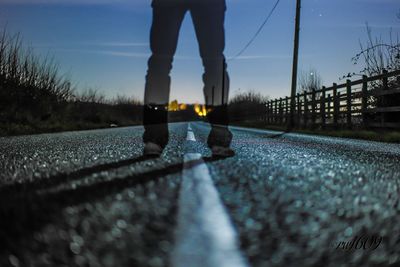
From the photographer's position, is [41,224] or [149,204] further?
[149,204]

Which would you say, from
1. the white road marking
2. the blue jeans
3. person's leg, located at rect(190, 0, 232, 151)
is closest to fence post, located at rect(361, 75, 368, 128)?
the blue jeans

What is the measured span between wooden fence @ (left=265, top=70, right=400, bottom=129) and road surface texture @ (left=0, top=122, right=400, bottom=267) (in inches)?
370

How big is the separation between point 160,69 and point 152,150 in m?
0.94

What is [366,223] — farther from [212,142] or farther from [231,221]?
[212,142]

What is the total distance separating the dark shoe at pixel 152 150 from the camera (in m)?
3.76

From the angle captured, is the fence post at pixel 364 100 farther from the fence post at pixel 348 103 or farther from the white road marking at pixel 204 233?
the white road marking at pixel 204 233

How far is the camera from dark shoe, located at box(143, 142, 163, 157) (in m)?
3.76

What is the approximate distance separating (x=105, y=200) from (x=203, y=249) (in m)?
0.68

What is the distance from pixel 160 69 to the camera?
14.4 ft

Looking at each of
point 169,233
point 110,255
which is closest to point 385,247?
point 169,233

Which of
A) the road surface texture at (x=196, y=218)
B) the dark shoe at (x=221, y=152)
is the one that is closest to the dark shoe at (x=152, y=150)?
the dark shoe at (x=221, y=152)

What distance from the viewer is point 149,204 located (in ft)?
5.41

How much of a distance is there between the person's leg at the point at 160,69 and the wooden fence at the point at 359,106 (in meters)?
7.64

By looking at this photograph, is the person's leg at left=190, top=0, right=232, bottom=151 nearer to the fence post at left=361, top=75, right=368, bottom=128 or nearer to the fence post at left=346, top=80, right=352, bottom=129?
the fence post at left=361, top=75, right=368, bottom=128
